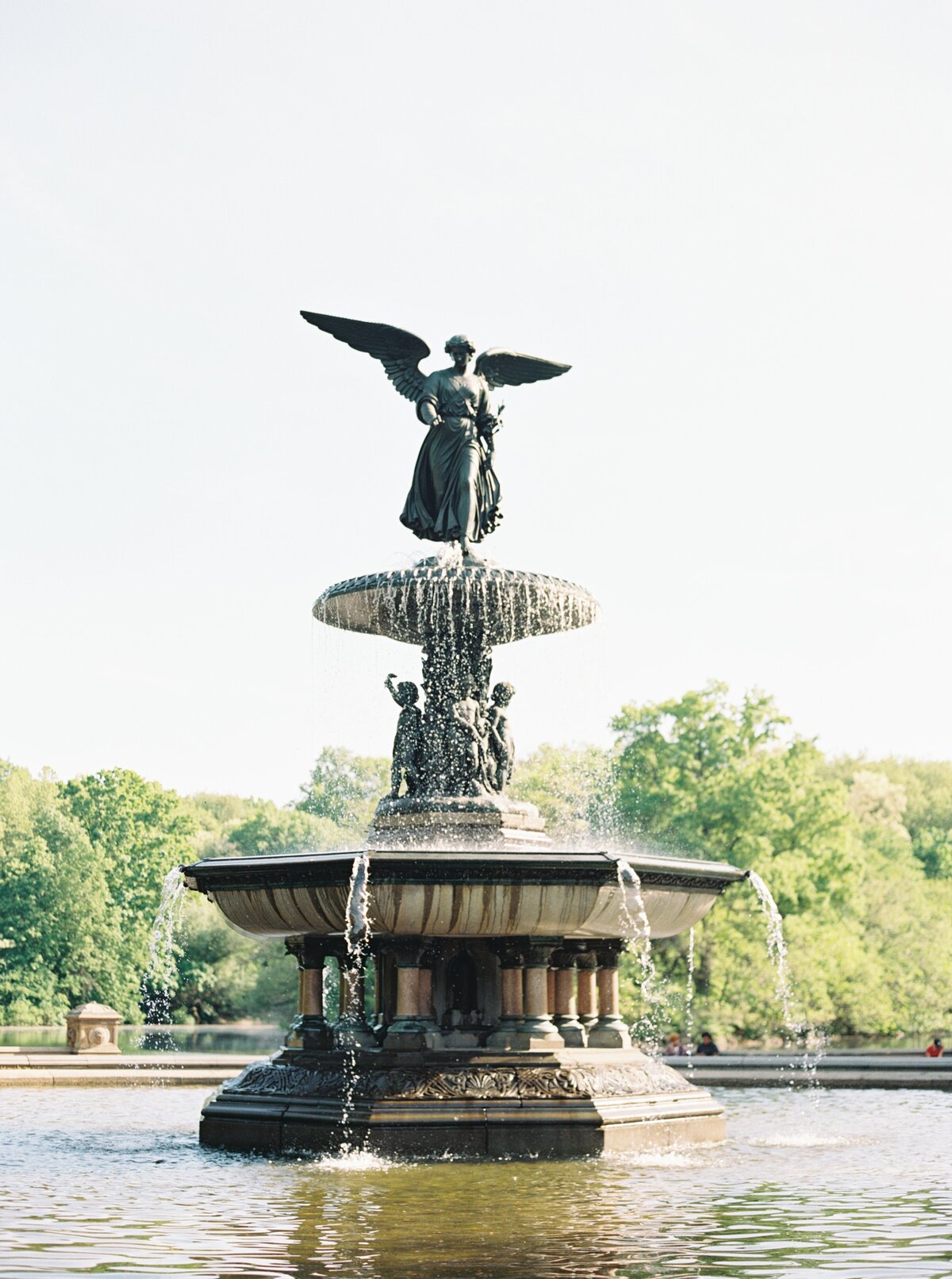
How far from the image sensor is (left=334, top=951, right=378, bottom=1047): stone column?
13.9m

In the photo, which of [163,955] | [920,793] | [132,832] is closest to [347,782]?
[163,955]

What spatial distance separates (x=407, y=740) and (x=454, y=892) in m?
3.12

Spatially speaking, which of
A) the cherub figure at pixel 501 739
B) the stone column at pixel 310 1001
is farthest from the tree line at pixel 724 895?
the stone column at pixel 310 1001

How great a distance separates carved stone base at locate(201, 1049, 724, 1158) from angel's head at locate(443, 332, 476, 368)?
6.76 meters

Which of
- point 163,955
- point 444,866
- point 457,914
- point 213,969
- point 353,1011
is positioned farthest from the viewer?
point 213,969

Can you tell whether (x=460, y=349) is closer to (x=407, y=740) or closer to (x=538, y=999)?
(x=407, y=740)

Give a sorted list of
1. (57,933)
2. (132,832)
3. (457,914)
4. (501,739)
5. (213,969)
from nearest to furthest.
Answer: (457,914) → (501,739) → (57,933) → (213,969) → (132,832)

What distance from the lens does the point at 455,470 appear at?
A: 1664 centimetres

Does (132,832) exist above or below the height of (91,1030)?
above

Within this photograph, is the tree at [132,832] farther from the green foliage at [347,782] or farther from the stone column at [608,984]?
the stone column at [608,984]

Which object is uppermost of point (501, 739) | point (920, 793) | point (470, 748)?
point (920, 793)

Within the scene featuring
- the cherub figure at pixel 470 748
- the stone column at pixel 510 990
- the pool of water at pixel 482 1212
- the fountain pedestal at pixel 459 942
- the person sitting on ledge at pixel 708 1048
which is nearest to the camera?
the pool of water at pixel 482 1212

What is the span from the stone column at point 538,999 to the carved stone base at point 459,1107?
18cm

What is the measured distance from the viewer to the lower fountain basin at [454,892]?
42.8ft
